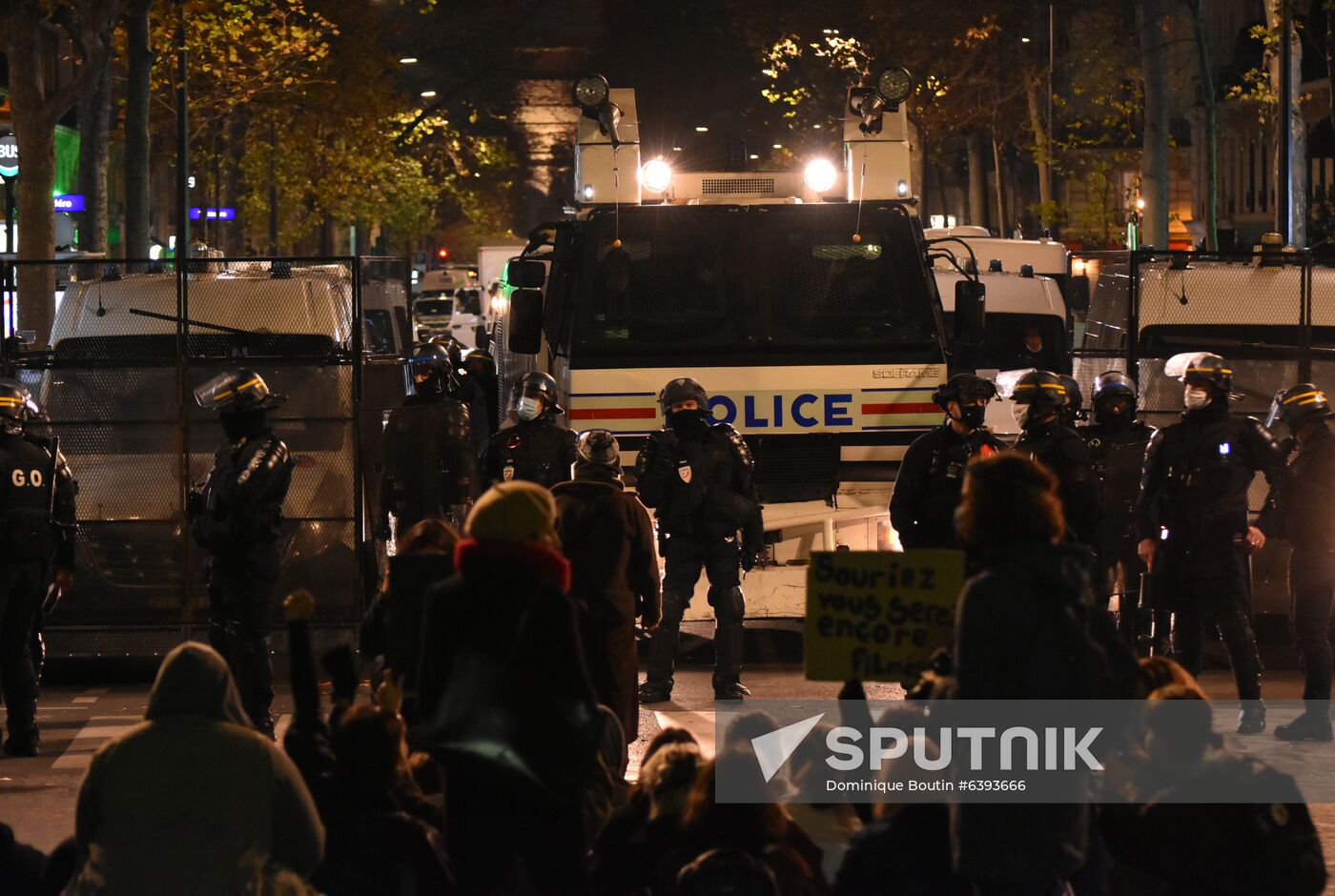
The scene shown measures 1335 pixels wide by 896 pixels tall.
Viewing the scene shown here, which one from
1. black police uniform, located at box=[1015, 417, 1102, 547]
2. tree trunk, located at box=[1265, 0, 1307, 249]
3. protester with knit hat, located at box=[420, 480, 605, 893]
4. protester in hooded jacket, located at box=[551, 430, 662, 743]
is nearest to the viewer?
protester with knit hat, located at box=[420, 480, 605, 893]

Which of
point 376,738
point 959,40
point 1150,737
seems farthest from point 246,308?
point 959,40

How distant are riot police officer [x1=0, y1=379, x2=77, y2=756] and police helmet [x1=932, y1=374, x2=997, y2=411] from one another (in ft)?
14.3

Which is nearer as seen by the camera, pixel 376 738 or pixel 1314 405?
pixel 376 738

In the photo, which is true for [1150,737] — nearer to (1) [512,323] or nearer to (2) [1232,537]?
(2) [1232,537]

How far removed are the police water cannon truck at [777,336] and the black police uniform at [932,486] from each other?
7.45 ft

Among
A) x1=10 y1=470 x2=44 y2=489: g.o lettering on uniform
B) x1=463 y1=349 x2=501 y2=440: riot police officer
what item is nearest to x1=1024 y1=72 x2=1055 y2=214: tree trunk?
x1=463 y1=349 x2=501 y2=440: riot police officer

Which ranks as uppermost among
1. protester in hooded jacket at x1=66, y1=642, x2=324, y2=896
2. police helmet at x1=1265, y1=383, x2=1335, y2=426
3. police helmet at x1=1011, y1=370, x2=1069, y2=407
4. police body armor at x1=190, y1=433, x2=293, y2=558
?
police helmet at x1=1011, y1=370, x2=1069, y2=407

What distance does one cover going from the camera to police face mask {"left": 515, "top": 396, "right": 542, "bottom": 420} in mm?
11836

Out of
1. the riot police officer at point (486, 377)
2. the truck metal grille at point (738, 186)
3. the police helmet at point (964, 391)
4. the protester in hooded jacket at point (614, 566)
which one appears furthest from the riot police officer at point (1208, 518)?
the riot police officer at point (486, 377)

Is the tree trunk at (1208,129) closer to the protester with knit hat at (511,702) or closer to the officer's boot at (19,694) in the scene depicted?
the officer's boot at (19,694)

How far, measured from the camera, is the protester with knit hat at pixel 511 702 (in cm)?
541

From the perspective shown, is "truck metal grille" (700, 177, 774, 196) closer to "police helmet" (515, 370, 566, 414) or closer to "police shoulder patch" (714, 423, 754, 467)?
"police helmet" (515, 370, 566, 414)

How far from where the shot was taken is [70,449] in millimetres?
12453

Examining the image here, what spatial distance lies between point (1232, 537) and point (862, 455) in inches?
117
